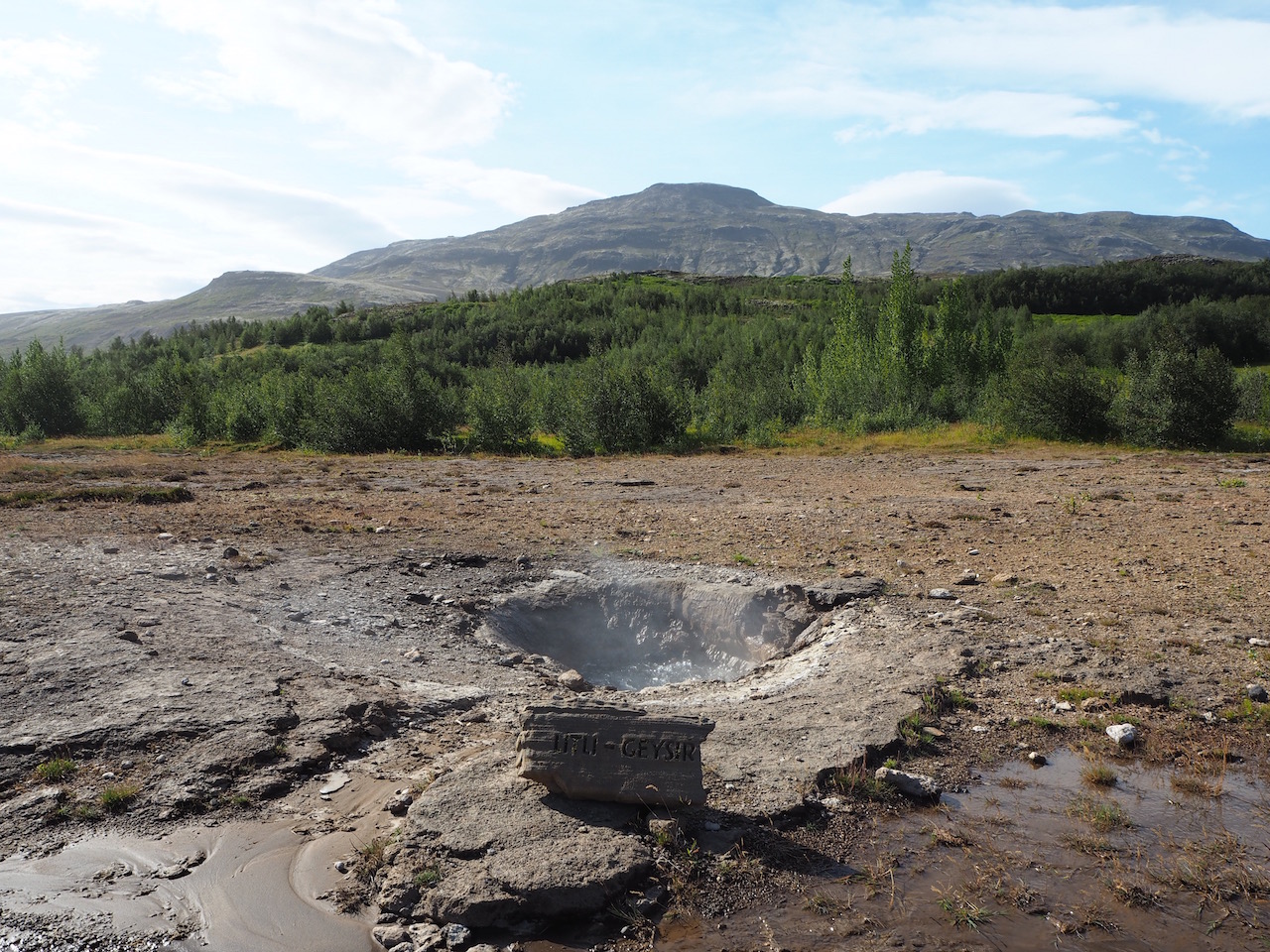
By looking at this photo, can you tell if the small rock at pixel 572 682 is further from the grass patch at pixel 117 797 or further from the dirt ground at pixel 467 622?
the grass patch at pixel 117 797

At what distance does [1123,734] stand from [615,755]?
132 inches

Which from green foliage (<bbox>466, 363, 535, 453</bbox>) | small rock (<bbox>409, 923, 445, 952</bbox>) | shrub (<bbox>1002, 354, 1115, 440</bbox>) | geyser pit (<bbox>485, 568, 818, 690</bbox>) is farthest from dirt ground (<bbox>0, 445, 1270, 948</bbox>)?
green foliage (<bbox>466, 363, 535, 453</bbox>)

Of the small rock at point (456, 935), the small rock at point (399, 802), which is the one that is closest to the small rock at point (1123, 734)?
the small rock at point (456, 935)

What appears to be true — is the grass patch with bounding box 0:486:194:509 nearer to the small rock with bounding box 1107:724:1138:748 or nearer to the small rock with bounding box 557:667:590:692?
the small rock with bounding box 557:667:590:692

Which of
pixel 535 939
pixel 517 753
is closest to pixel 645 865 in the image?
pixel 535 939

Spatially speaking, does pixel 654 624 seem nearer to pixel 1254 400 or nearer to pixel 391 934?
pixel 391 934

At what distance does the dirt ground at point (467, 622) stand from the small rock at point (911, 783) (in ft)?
0.73

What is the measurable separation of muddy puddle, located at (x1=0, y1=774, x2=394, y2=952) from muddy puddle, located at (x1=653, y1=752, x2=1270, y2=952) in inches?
62.9

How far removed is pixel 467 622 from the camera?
24.7 feet

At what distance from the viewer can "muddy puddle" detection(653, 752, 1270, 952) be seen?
3309mm

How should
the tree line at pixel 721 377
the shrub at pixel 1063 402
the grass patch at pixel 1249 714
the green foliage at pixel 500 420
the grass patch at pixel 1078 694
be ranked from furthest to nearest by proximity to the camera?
the green foliage at pixel 500 420 → the tree line at pixel 721 377 → the shrub at pixel 1063 402 → the grass patch at pixel 1078 694 → the grass patch at pixel 1249 714

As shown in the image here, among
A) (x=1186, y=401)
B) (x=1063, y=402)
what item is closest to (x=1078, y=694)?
(x=1186, y=401)

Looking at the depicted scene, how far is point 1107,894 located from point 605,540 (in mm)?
7168

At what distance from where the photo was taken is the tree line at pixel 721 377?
75.8 ft
